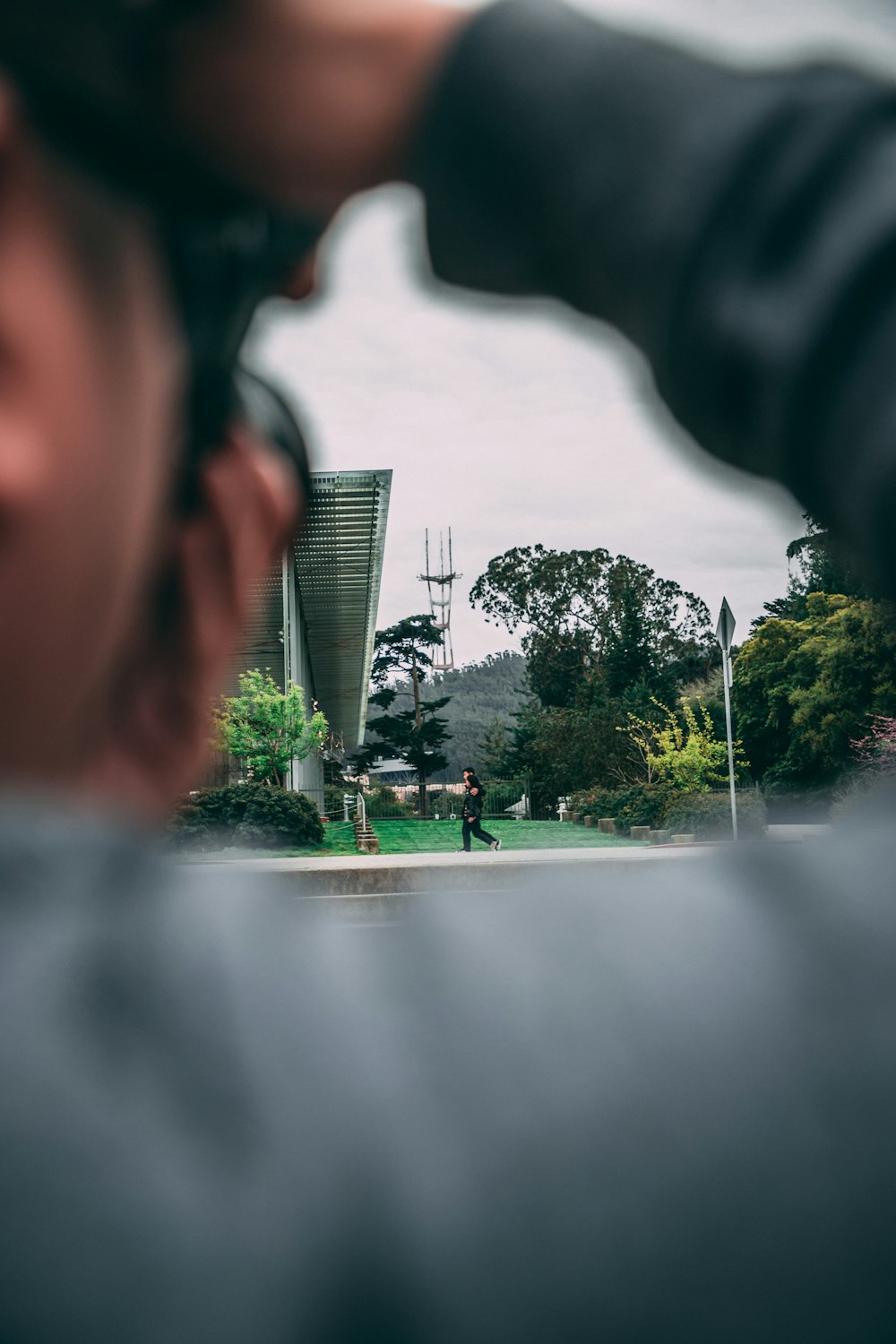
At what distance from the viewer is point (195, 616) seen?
60cm

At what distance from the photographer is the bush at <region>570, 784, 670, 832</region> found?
704 inches

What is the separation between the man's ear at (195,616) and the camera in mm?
578

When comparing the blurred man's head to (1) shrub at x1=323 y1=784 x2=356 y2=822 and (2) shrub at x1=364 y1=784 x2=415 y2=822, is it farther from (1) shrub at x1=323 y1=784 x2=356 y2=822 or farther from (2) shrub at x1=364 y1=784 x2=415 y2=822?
(2) shrub at x1=364 y1=784 x2=415 y2=822

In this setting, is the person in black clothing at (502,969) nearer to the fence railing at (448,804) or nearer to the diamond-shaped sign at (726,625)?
the diamond-shaped sign at (726,625)

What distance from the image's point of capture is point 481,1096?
0.22 metres

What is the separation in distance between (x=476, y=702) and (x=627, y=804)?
24.7 meters

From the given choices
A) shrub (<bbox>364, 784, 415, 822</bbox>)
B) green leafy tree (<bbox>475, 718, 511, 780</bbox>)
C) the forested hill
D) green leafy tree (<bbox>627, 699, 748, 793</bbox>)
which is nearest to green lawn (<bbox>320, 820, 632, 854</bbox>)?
green leafy tree (<bbox>627, 699, 748, 793</bbox>)

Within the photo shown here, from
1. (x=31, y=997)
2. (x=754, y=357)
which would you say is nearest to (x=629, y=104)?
(x=754, y=357)

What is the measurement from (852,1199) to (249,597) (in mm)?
508

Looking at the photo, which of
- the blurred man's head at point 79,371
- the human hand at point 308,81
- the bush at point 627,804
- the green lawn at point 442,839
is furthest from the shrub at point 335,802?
the human hand at point 308,81

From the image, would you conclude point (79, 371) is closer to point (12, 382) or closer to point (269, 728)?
point (12, 382)

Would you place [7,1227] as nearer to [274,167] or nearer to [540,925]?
[540,925]

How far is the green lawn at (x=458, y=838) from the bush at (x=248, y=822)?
1.23 meters

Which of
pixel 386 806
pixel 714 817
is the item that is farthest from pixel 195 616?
pixel 386 806
